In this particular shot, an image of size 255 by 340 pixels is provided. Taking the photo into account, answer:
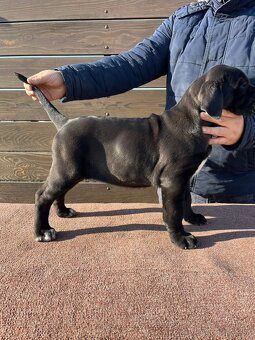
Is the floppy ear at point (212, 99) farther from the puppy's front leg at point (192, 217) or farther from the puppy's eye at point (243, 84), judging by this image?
the puppy's front leg at point (192, 217)

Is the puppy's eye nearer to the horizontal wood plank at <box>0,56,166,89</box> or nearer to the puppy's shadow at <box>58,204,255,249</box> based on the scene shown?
the puppy's shadow at <box>58,204,255,249</box>

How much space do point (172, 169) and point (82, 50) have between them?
85.9 inches

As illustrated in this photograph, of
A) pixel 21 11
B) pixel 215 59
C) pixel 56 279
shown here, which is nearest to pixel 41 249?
pixel 56 279

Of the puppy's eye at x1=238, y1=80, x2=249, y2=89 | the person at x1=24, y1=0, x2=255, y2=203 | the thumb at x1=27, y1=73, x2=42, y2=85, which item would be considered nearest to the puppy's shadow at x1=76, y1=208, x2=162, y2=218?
the person at x1=24, y1=0, x2=255, y2=203

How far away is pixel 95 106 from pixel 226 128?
75.4 inches

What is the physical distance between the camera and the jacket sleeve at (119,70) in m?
2.53

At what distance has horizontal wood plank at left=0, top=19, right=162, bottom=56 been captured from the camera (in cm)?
362

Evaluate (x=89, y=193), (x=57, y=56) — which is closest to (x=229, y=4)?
(x=57, y=56)

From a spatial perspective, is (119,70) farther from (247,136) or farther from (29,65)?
(29,65)

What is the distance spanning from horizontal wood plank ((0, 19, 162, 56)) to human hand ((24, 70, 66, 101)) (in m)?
1.39

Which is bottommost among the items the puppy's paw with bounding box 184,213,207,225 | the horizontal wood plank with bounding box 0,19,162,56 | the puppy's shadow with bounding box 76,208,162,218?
the puppy's shadow with bounding box 76,208,162,218

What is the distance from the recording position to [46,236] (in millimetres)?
2199

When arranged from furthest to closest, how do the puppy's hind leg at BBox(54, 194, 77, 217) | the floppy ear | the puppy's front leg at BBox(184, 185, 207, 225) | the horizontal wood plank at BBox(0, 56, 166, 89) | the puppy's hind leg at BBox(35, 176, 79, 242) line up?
the horizontal wood plank at BBox(0, 56, 166, 89) → the puppy's hind leg at BBox(54, 194, 77, 217) → the puppy's front leg at BBox(184, 185, 207, 225) → the puppy's hind leg at BBox(35, 176, 79, 242) → the floppy ear

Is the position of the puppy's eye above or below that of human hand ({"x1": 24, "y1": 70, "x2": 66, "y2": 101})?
above
